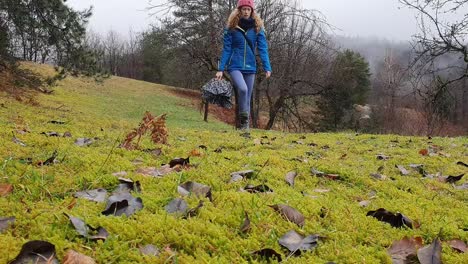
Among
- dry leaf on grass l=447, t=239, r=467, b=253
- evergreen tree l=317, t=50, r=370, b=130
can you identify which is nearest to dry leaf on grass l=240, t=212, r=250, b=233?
dry leaf on grass l=447, t=239, r=467, b=253

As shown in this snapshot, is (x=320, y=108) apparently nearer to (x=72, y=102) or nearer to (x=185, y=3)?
(x=185, y=3)

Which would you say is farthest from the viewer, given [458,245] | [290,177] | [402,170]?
[402,170]

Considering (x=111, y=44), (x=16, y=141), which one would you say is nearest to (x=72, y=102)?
(x=16, y=141)

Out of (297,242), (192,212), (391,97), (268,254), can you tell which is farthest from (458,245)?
(391,97)

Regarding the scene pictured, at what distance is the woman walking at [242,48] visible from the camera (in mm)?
8180

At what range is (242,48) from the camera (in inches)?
328

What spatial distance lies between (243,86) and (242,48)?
876 mm

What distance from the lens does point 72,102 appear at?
2945 centimetres

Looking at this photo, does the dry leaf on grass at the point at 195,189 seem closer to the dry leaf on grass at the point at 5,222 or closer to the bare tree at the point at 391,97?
the dry leaf on grass at the point at 5,222

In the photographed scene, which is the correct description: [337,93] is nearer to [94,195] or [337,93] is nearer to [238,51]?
[238,51]

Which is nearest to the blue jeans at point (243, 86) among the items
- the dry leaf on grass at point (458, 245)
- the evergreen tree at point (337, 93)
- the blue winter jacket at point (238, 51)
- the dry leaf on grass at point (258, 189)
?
the blue winter jacket at point (238, 51)

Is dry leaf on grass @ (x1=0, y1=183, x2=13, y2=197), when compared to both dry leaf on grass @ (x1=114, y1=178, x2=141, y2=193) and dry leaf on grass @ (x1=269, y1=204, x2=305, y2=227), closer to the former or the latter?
dry leaf on grass @ (x1=114, y1=178, x2=141, y2=193)

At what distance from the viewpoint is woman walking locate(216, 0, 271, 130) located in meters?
8.18

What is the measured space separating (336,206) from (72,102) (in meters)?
29.7
